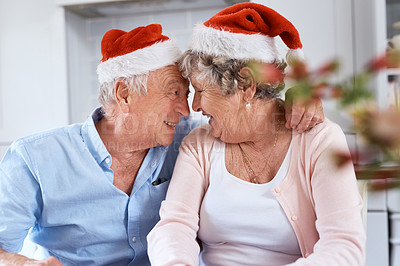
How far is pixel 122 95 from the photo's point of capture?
4.47 ft

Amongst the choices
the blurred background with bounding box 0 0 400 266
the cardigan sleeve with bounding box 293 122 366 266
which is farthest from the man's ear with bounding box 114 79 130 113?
the blurred background with bounding box 0 0 400 266

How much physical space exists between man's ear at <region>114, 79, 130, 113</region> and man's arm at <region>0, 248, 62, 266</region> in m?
0.49

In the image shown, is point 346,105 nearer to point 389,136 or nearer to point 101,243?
point 389,136

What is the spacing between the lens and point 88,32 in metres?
2.81

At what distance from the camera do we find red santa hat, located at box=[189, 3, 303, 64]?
1.18 m

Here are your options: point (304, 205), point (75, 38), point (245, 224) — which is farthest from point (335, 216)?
point (75, 38)

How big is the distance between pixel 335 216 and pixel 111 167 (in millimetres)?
708

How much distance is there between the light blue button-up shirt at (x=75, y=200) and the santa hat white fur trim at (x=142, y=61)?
18cm

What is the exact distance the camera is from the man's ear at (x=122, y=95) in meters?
1.35

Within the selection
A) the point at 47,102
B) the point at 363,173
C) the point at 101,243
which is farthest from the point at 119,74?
the point at 47,102

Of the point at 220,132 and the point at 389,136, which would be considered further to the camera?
the point at 220,132

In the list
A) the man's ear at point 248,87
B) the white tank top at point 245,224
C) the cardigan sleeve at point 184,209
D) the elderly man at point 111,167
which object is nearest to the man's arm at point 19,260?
the elderly man at point 111,167

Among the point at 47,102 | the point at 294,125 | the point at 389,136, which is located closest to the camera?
the point at 389,136

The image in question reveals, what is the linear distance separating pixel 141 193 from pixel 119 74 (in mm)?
382
